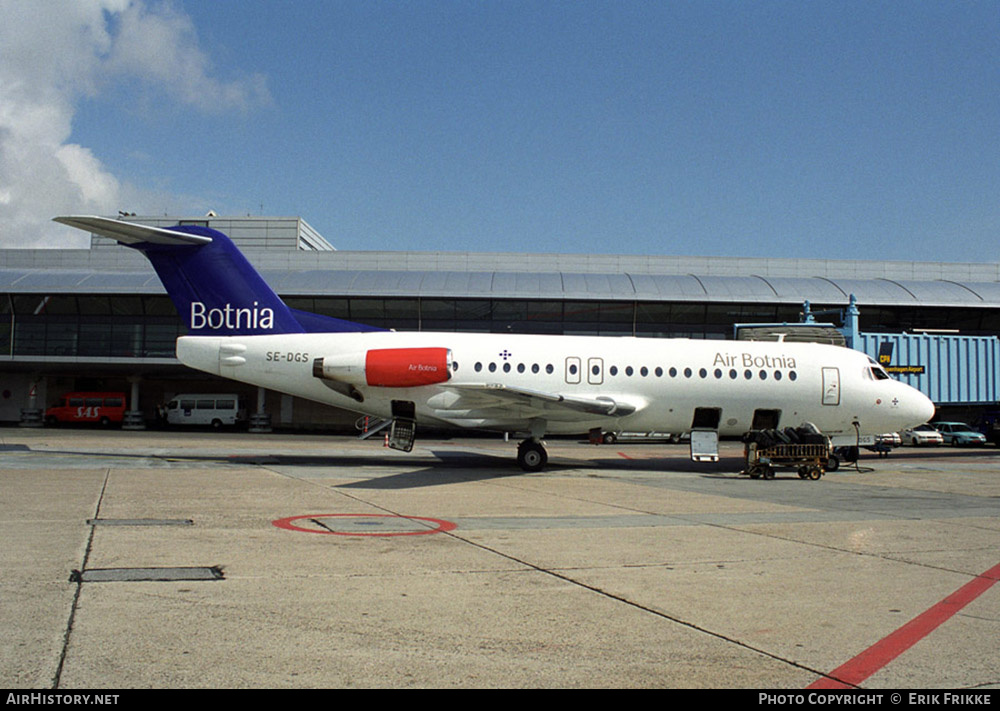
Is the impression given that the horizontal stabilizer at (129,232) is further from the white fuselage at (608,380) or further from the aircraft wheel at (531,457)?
the aircraft wheel at (531,457)

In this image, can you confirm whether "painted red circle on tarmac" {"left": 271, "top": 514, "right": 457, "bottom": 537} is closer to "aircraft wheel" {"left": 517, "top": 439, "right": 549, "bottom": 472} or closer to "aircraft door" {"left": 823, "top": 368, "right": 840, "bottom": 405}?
"aircraft wheel" {"left": 517, "top": 439, "right": 549, "bottom": 472}

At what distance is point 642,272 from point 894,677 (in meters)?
51.3

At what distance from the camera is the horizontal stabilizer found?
18048 mm

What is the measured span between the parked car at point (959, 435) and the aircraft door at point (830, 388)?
23732 millimetres

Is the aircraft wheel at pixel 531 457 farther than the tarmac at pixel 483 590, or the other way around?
the aircraft wheel at pixel 531 457

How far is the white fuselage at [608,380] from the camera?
2088 centimetres

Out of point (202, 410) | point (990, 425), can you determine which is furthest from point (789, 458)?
point (202, 410)

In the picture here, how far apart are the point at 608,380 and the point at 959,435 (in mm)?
29093

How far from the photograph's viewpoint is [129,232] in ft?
62.5

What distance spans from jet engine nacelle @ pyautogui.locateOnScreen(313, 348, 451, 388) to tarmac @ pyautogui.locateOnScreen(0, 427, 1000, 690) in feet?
20.0

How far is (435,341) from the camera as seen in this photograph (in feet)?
70.3
